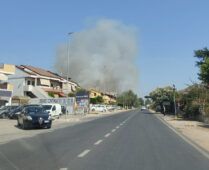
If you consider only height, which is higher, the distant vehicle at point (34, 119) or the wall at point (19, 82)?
the wall at point (19, 82)

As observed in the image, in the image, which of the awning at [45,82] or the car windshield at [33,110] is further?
the awning at [45,82]

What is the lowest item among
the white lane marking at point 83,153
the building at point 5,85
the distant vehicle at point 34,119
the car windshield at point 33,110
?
the white lane marking at point 83,153

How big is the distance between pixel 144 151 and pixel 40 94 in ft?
259

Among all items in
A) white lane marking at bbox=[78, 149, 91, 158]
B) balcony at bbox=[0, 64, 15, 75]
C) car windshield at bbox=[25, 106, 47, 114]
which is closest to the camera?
white lane marking at bbox=[78, 149, 91, 158]

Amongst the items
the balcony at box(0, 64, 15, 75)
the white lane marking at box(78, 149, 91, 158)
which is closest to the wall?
the balcony at box(0, 64, 15, 75)

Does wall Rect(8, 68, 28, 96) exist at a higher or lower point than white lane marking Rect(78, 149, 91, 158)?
higher

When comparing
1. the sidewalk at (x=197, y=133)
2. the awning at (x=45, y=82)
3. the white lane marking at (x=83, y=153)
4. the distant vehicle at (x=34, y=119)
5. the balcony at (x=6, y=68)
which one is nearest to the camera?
the white lane marking at (x=83, y=153)

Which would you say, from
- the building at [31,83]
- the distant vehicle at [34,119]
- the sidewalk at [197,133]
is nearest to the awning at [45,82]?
the building at [31,83]

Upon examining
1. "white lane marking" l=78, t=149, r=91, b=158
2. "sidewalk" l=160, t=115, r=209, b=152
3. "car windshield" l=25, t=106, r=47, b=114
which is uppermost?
"car windshield" l=25, t=106, r=47, b=114

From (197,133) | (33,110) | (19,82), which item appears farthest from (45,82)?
(197,133)

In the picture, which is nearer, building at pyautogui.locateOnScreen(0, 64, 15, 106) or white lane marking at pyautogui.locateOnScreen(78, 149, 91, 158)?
white lane marking at pyautogui.locateOnScreen(78, 149, 91, 158)

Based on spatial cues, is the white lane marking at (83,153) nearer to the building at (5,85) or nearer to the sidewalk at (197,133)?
the sidewalk at (197,133)

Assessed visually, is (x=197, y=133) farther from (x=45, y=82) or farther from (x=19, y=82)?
(x=45, y=82)

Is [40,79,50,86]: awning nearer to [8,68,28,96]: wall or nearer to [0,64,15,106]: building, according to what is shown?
[8,68,28,96]: wall
